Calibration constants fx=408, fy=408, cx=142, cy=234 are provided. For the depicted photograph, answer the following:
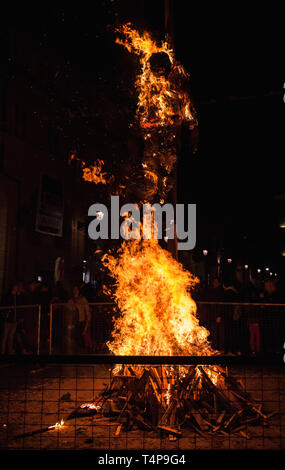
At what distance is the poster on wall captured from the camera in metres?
14.9

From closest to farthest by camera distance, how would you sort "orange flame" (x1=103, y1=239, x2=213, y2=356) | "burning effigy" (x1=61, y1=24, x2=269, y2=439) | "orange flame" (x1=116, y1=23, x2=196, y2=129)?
"burning effigy" (x1=61, y1=24, x2=269, y2=439)
"orange flame" (x1=103, y1=239, x2=213, y2=356)
"orange flame" (x1=116, y1=23, x2=196, y2=129)

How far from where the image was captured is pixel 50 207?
51.3 feet

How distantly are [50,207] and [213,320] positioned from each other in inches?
309

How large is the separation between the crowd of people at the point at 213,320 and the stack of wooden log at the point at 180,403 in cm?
449

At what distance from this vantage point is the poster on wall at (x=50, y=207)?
1485cm

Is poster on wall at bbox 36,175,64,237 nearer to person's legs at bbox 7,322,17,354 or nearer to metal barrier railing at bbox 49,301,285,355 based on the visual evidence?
metal barrier railing at bbox 49,301,285,355

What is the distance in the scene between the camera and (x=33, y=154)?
16500 millimetres

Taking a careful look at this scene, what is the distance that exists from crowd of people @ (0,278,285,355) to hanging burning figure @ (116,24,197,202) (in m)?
4.88

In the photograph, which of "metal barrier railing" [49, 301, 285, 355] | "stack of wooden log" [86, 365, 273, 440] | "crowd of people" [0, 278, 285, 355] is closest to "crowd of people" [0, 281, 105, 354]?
"crowd of people" [0, 278, 285, 355]

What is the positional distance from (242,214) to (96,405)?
30.6 m

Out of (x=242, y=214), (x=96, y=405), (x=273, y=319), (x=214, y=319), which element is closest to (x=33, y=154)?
(x=214, y=319)

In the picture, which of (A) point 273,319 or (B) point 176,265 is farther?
(A) point 273,319

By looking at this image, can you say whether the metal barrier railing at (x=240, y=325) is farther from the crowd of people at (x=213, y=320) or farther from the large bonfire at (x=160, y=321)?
the large bonfire at (x=160, y=321)
